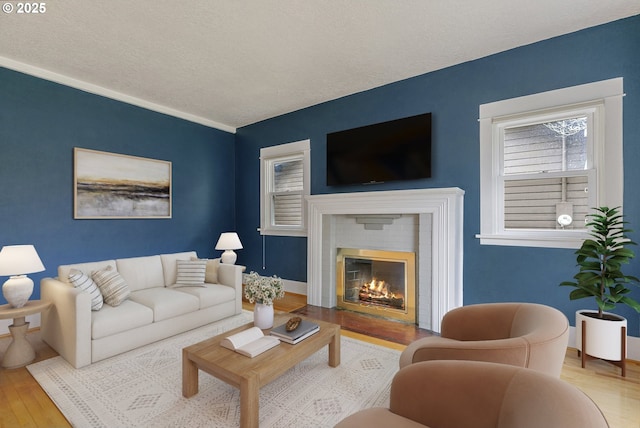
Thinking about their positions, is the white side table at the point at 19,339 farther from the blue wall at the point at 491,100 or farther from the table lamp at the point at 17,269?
the blue wall at the point at 491,100

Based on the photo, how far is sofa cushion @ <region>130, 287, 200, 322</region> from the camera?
2.85 metres

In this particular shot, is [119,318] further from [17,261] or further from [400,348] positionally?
[400,348]

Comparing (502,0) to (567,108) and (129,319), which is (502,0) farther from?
(129,319)

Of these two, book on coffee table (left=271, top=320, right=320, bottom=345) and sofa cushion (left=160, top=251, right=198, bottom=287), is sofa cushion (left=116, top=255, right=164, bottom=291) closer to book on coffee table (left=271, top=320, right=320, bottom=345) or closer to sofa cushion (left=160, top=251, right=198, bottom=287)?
sofa cushion (left=160, top=251, right=198, bottom=287)

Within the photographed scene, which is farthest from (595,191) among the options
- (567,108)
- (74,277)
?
(74,277)

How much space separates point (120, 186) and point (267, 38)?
2.92 m

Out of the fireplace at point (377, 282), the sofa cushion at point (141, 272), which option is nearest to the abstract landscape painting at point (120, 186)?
the sofa cushion at point (141, 272)

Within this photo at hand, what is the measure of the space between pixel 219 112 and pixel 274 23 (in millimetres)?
2513

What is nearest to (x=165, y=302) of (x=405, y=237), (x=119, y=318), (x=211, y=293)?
(x=119, y=318)

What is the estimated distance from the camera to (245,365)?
1.76m

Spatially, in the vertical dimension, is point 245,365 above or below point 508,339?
below

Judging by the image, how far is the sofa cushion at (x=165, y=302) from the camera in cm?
285

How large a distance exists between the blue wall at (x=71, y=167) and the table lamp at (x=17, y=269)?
1.06m

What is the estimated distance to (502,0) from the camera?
7.52ft
